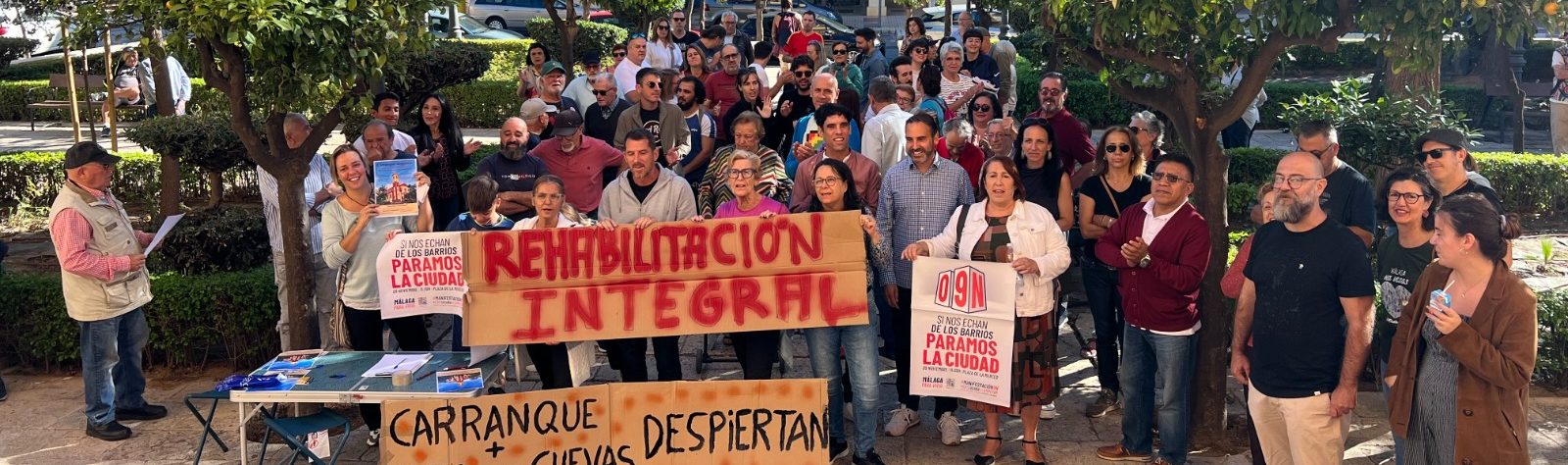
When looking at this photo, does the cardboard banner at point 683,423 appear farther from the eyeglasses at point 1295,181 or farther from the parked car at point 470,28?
the parked car at point 470,28

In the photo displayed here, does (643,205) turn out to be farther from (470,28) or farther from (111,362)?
(470,28)

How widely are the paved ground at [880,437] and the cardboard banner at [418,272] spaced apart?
2.76ft

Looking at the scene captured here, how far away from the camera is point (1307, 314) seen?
5809 millimetres

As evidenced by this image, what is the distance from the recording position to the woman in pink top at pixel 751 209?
7.07 metres

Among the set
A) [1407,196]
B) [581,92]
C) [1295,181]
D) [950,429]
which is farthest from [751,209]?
[581,92]

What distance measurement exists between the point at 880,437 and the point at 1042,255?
1.46 metres

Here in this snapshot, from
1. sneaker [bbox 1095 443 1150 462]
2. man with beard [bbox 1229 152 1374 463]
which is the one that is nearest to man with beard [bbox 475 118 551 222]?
sneaker [bbox 1095 443 1150 462]

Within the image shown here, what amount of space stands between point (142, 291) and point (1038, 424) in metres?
5.25

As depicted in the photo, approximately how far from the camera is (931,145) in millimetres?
7328

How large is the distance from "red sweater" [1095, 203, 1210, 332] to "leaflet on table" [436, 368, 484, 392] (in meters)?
3.22

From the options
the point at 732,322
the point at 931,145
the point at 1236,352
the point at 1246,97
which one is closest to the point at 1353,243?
the point at 1236,352

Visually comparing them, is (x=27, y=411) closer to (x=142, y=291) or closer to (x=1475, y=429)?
(x=142, y=291)

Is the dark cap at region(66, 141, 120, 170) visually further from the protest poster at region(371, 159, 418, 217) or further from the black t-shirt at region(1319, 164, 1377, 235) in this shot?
the black t-shirt at region(1319, 164, 1377, 235)

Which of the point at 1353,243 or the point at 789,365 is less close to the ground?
the point at 1353,243
